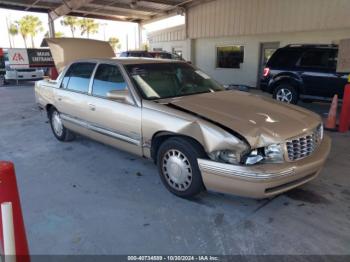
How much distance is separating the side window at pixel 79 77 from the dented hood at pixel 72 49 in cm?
206

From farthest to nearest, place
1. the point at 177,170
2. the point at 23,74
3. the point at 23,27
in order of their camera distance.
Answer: the point at 23,27 < the point at 23,74 < the point at 177,170

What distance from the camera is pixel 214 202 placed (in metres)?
3.38

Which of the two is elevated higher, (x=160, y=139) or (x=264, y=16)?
(x=264, y=16)

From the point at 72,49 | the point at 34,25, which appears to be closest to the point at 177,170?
the point at 72,49

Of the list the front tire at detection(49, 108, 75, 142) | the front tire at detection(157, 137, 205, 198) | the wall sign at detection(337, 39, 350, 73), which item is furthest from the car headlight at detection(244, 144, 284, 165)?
the wall sign at detection(337, 39, 350, 73)

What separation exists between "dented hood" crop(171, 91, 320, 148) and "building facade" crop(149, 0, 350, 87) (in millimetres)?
8757

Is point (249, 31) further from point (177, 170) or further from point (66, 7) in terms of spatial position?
point (177, 170)

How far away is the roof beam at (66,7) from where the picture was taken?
14.3 m

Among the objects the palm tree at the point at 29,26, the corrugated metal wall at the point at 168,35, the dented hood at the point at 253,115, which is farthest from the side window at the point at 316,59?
the palm tree at the point at 29,26

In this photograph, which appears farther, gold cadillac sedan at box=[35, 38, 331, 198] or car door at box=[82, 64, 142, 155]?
car door at box=[82, 64, 142, 155]

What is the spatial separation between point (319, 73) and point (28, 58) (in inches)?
556

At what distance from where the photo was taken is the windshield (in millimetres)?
3820

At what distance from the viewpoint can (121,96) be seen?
12.3 feet

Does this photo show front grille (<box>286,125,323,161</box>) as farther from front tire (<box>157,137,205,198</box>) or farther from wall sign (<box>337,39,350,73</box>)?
wall sign (<box>337,39,350,73</box>)
